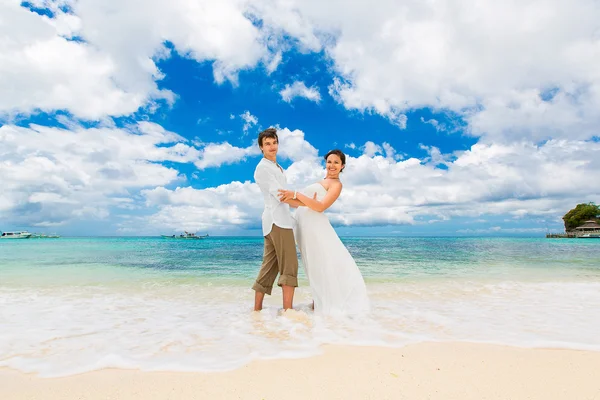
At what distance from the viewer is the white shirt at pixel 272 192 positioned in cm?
460

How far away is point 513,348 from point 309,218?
2.79 m

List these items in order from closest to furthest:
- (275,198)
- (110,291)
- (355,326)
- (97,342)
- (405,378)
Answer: (405,378) → (97,342) → (355,326) → (275,198) → (110,291)

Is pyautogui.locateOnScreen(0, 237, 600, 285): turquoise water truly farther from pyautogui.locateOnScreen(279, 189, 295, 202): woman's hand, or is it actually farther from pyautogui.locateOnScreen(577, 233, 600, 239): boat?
pyautogui.locateOnScreen(577, 233, 600, 239): boat

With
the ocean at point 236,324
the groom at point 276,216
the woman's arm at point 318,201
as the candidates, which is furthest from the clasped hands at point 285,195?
the ocean at point 236,324

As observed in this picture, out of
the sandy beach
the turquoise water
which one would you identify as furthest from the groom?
the turquoise water

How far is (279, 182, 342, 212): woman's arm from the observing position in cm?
446

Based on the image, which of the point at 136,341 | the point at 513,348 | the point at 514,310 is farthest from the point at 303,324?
the point at 514,310

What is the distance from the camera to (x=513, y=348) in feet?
10.8

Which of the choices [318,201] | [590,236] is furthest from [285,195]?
[590,236]

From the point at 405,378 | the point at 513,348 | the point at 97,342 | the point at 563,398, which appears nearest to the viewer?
the point at 563,398

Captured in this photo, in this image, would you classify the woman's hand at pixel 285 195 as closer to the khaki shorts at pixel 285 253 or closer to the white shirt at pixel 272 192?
the white shirt at pixel 272 192

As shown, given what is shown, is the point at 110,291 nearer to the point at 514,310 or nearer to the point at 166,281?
the point at 166,281

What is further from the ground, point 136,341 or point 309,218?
point 309,218

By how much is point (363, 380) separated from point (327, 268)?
2.25 metres
